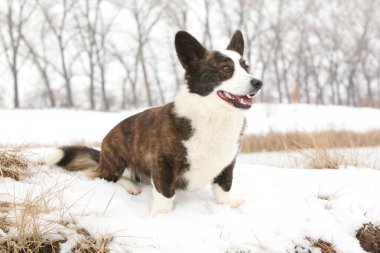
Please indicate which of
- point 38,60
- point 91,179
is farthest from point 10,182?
point 38,60

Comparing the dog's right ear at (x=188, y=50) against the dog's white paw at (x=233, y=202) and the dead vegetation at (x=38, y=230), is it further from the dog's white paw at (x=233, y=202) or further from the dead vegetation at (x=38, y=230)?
the dead vegetation at (x=38, y=230)

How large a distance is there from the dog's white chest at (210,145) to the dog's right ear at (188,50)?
448mm

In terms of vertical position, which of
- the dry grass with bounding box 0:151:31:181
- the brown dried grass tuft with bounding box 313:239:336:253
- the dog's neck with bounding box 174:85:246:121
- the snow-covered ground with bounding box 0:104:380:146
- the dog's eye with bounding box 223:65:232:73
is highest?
the dog's eye with bounding box 223:65:232:73

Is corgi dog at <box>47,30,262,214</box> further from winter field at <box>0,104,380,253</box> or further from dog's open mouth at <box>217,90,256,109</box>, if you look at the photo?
winter field at <box>0,104,380,253</box>

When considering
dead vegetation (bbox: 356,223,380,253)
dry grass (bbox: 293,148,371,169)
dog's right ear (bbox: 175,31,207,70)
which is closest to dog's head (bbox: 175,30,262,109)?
dog's right ear (bbox: 175,31,207,70)

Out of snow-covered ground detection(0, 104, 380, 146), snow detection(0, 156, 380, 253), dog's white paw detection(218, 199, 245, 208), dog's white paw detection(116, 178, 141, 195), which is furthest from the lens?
snow-covered ground detection(0, 104, 380, 146)

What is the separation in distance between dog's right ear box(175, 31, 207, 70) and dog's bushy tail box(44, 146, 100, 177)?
1.37m

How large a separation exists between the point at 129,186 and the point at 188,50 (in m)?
1.22

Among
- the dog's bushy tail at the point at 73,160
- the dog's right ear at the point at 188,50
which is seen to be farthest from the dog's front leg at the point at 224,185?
the dog's bushy tail at the point at 73,160

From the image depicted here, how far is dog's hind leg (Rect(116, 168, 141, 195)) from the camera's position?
3199 millimetres

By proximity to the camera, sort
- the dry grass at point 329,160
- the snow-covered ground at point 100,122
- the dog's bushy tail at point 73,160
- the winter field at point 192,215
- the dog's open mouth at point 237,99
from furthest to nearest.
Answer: the snow-covered ground at point 100,122
the dry grass at point 329,160
the dog's bushy tail at point 73,160
the dog's open mouth at point 237,99
the winter field at point 192,215

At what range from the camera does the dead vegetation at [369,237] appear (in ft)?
8.79

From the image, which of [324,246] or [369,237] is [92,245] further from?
[369,237]

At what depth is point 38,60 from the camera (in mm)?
26000
